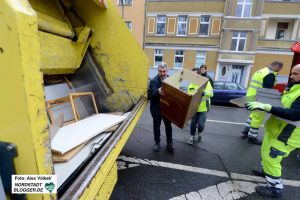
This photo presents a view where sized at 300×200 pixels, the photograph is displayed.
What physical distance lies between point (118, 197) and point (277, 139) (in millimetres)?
1930

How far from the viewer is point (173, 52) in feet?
61.9

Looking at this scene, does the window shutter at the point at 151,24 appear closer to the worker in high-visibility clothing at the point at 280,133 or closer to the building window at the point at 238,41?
the building window at the point at 238,41

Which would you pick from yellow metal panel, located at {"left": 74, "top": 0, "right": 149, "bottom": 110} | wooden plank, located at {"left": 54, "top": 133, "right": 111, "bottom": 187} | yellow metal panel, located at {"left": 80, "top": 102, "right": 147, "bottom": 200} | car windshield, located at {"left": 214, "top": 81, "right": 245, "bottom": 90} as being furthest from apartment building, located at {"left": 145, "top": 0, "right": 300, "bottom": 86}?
yellow metal panel, located at {"left": 80, "top": 102, "right": 147, "bottom": 200}

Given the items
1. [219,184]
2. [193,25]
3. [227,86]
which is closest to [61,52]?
[219,184]

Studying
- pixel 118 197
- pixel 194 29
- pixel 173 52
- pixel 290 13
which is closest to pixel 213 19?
pixel 194 29

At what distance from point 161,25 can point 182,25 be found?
1.89 meters

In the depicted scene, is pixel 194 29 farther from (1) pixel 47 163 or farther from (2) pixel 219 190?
(1) pixel 47 163

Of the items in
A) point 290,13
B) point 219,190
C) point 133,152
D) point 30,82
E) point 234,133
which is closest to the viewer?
point 30,82

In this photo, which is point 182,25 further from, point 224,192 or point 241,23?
point 224,192

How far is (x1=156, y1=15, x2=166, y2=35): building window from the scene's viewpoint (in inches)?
737

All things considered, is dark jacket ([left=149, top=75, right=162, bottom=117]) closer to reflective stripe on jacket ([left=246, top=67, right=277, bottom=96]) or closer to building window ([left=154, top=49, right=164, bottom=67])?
reflective stripe on jacket ([left=246, top=67, right=277, bottom=96])

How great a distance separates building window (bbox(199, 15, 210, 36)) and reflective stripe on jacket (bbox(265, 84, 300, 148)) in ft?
56.7

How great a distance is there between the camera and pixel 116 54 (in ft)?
9.30

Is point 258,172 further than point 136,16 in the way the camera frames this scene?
No
